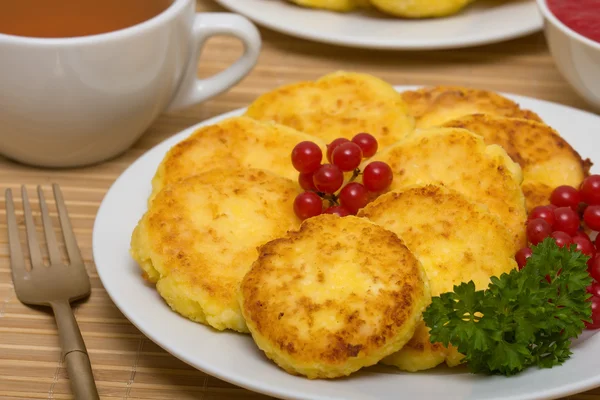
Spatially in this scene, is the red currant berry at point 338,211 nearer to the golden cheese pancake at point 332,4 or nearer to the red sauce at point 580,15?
the red sauce at point 580,15

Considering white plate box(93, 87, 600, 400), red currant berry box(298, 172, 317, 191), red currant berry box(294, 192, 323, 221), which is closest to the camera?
white plate box(93, 87, 600, 400)

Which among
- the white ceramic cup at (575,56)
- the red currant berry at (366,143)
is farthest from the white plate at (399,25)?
the red currant berry at (366,143)

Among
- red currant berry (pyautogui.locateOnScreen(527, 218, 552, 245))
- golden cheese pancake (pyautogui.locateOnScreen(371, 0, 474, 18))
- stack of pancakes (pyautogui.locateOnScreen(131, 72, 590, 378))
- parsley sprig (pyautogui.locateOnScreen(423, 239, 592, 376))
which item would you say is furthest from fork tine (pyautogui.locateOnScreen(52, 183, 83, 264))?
golden cheese pancake (pyautogui.locateOnScreen(371, 0, 474, 18))

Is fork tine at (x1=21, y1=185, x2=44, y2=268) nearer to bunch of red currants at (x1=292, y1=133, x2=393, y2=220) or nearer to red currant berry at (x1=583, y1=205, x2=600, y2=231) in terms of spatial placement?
bunch of red currants at (x1=292, y1=133, x2=393, y2=220)

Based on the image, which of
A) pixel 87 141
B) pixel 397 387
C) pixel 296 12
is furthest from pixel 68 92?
pixel 397 387

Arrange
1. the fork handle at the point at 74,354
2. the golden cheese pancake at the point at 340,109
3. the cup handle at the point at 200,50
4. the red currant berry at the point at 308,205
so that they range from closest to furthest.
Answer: the fork handle at the point at 74,354 < the red currant berry at the point at 308,205 < the golden cheese pancake at the point at 340,109 < the cup handle at the point at 200,50
